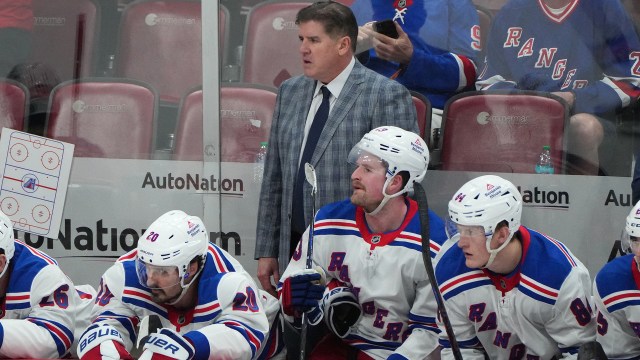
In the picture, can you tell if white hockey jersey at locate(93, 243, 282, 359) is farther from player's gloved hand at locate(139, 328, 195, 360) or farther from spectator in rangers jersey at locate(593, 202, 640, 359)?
spectator in rangers jersey at locate(593, 202, 640, 359)

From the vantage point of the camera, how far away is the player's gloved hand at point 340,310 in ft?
13.8

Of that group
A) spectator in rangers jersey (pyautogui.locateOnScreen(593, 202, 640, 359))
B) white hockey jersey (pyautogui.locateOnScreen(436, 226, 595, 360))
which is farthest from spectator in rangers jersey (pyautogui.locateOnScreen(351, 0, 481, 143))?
spectator in rangers jersey (pyautogui.locateOnScreen(593, 202, 640, 359))

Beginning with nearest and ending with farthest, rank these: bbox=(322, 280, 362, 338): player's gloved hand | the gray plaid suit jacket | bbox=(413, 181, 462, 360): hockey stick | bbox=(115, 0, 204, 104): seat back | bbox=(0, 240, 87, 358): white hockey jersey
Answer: bbox=(413, 181, 462, 360): hockey stick < bbox=(0, 240, 87, 358): white hockey jersey < bbox=(322, 280, 362, 338): player's gloved hand < the gray plaid suit jacket < bbox=(115, 0, 204, 104): seat back

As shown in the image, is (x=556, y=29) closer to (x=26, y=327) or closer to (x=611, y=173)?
(x=611, y=173)

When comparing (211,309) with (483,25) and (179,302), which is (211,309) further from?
(483,25)

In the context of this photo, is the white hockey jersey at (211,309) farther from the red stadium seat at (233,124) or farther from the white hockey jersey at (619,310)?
the white hockey jersey at (619,310)

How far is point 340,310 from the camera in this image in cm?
421

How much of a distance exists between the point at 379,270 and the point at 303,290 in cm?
32

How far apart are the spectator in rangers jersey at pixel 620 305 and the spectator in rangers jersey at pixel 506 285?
0.18ft

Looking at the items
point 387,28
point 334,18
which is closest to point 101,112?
point 334,18

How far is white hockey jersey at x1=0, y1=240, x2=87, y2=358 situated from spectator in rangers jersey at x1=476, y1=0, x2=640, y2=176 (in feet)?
6.17

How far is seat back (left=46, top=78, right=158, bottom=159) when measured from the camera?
5094 mm

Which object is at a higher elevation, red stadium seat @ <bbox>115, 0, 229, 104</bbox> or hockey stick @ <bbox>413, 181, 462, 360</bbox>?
red stadium seat @ <bbox>115, 0, 229, 104</bbox>

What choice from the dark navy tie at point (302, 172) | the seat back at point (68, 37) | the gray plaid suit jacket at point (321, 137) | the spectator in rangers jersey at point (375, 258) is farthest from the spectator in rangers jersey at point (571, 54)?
the seat back at point (68, 37)
